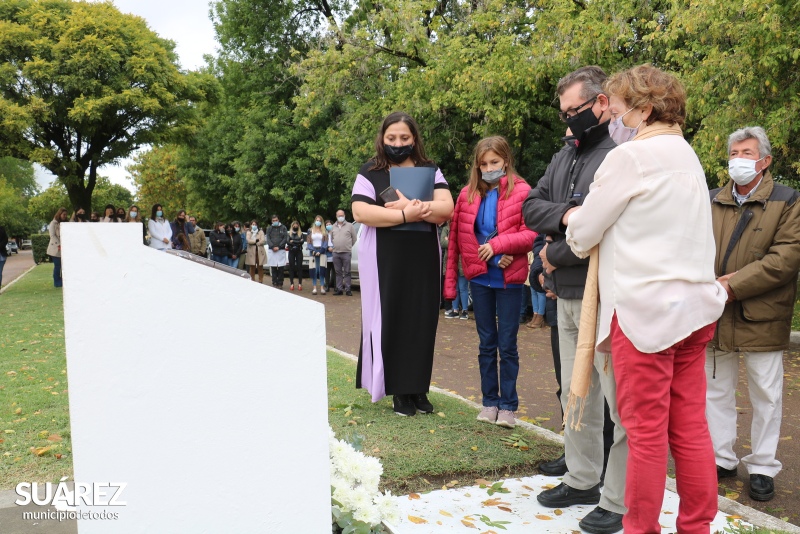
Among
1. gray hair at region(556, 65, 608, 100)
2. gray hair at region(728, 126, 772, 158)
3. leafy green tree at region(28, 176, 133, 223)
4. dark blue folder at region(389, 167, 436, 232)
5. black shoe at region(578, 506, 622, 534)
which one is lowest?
black shoe at region(578, 506, 622, 534)

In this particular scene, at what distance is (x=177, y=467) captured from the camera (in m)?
2.30

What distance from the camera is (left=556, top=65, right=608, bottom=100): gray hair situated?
3715 millimetres

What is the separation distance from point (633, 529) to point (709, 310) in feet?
3.22

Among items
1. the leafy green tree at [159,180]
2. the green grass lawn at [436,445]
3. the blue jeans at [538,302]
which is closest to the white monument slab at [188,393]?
the green grass lawn at [436,445]

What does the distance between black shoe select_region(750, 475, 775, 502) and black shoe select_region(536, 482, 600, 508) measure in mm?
1040

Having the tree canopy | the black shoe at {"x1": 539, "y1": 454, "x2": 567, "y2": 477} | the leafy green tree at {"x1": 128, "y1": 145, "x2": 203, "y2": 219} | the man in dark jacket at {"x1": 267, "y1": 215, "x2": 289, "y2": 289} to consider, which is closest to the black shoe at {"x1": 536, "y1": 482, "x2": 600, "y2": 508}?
the black shoe at {"x1": 539, "y1": 454, "x2": 567, "y2": 477}

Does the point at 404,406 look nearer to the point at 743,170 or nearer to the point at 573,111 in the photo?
the point at 573,111

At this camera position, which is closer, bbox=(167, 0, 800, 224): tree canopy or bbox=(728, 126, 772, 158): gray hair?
bbox=(728, 126, 772, 158): gray hair

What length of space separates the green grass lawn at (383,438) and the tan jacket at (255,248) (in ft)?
40.1

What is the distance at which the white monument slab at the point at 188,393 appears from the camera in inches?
86.2

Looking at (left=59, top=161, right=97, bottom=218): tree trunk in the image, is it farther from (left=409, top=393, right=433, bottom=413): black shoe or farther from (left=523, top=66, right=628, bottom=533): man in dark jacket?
(left=523, top=66, right=628, bottom=533): man in dark jacket

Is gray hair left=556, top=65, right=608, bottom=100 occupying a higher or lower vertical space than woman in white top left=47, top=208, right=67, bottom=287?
higher

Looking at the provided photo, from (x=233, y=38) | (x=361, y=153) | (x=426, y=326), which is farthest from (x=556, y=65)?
(x=233, y=38)

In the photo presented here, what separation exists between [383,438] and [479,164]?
6.73 ft
